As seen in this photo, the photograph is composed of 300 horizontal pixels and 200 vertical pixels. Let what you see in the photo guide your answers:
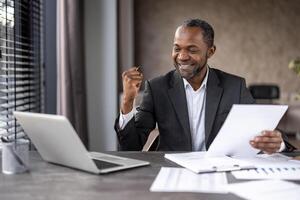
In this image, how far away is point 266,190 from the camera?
1.07 metres

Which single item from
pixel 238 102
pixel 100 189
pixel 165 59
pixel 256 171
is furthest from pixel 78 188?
pixel 165 59

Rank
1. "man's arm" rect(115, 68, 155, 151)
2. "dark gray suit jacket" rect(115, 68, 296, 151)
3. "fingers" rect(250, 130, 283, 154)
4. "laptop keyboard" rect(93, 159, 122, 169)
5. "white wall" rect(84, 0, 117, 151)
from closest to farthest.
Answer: "laptop keyboard" rect(93, 159, 122, 169) → "fingers" rect(250, 130, 283, 154) → "man's arm" rect(115, 68, 155, 151) → "dark gray suit jacket" rect(115, 68, 296, 151) → "white wall" rect(84, 0, 117, 151)

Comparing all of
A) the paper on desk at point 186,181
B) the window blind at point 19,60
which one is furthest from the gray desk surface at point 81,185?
the window blind at point 19,60

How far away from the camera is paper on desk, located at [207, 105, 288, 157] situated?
4.40 ft

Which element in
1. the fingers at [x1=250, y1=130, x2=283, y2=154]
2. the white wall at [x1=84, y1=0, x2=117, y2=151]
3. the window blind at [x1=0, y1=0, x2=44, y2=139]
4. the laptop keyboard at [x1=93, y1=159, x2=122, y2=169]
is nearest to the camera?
the laptop keyboard at [x1=93, y1=159, x2=122, y2=169]

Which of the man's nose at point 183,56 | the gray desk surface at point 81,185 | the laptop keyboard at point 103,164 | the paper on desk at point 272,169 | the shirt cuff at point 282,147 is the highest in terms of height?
the man's nose at point 183,56

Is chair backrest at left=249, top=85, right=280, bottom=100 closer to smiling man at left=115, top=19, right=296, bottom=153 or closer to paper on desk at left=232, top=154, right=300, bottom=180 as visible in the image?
smiling man at left=115, top=19, right=296, bottom=153

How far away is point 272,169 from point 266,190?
0.26 m

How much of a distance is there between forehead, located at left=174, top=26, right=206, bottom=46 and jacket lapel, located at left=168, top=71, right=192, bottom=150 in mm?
200

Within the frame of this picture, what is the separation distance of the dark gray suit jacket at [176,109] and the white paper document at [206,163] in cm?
37

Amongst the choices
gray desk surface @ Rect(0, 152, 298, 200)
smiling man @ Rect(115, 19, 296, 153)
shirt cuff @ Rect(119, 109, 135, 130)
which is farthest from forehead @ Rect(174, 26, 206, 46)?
gray desk surface @ Rect(0, 152, 298, 200)

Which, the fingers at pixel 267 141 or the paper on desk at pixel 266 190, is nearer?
the paper on desk at pixel 266 190

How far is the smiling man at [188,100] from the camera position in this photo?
1.89 m

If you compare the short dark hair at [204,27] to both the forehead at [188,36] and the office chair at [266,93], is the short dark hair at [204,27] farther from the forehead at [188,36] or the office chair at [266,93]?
the office chair at [266,93]
